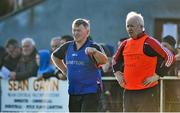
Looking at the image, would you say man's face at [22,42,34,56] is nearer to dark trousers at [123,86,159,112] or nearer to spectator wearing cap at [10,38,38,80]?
spectator wearing cap at [10,38,38,80]

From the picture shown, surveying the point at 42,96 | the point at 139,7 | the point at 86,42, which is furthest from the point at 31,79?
the point at 139,7

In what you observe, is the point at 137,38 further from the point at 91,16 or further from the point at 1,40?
the point at 1,40

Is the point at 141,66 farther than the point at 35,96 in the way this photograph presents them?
No

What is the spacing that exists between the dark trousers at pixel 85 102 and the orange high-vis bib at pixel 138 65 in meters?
0.55

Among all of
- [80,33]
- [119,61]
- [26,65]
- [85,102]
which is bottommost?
[85,102]

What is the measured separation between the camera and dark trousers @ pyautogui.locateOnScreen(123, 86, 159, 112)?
10.0 metres

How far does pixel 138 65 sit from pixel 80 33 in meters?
0.98

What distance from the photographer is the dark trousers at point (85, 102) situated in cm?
1028

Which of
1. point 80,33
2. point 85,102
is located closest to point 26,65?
point 80,33

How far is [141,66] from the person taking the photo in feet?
32.9

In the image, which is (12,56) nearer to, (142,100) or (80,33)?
(80,33)

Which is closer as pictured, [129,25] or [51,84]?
[129,25]

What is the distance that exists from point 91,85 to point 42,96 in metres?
4.31

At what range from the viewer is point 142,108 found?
33.0 feet
